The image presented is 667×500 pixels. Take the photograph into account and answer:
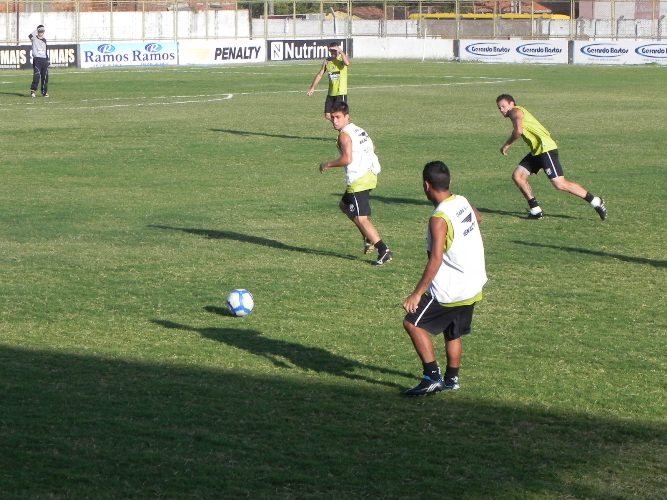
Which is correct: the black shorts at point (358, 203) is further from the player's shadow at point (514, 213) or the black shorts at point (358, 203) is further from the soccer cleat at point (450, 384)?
the soccer cleat at point (450, 384)

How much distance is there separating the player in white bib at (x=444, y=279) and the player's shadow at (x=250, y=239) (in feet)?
18.5

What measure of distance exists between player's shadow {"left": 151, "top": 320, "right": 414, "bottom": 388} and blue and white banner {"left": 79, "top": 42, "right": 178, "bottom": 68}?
47.4 m

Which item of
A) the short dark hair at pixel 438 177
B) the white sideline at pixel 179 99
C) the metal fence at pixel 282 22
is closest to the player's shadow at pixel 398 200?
the short dark hair at pixel 438 177

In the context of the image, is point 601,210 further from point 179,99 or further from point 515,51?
point 515,51

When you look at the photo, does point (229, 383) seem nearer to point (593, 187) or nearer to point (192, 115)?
point (593, 187)

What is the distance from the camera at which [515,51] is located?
203ft

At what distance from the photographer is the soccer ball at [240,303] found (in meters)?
11.2

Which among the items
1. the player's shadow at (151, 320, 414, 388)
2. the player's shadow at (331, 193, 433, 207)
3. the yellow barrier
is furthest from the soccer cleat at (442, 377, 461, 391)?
the yellow barrier

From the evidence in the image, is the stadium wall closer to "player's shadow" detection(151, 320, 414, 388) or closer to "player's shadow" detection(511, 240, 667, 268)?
"player's shadow" detection(511, 240, 667, 268)

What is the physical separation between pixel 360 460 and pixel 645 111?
92.6ft

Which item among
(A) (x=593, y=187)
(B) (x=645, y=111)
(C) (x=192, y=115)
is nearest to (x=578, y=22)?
(B) (x=645, y=111)

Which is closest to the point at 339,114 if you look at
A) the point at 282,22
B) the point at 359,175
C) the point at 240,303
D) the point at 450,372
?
the point at 359,175

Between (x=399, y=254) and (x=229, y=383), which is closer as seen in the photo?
(x=229, y=383)

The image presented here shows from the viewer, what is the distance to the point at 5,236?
15.6 meters
